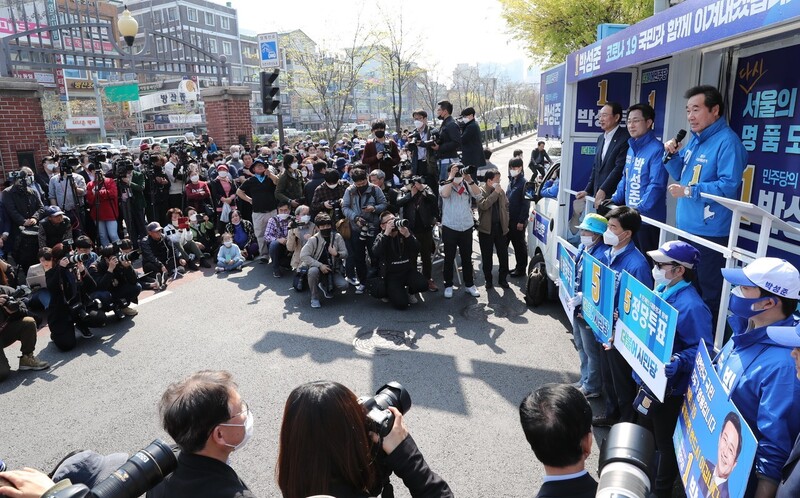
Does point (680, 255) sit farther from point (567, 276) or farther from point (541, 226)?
Answer: point (541, 226)

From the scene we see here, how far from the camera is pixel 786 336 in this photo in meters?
2.05

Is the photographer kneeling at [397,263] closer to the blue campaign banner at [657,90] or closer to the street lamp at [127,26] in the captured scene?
the blue campaign banner at [657,90]

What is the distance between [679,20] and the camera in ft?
13.1

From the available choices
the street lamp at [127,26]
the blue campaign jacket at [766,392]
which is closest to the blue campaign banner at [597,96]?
the blue campaign jacket at [766,392]

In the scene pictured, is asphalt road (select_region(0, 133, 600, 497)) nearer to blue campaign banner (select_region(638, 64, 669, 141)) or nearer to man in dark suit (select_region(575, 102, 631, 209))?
man in dark suit (select_region(575, 102, 631, 209))

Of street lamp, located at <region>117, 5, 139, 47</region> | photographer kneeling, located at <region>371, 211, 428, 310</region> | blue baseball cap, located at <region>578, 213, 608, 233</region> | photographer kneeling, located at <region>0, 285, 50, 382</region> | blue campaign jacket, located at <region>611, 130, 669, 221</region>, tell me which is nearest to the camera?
blue baseball cap, located at <region>578, 213, 608, 233</region>

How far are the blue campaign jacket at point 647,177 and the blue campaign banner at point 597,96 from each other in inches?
63.1

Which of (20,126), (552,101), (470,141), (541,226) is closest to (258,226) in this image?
(470,141)

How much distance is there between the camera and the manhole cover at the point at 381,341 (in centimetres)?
611

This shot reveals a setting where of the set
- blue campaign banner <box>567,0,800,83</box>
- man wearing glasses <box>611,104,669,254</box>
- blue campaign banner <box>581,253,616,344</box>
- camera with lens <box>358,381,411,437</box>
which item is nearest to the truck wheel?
A: man wearing glasses <box>611,104,669,254</box>

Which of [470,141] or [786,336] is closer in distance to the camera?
[786,336]

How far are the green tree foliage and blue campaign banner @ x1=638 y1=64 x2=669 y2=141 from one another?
613 cm

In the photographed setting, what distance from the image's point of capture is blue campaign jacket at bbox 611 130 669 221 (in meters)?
4.83

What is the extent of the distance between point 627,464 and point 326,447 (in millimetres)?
977
